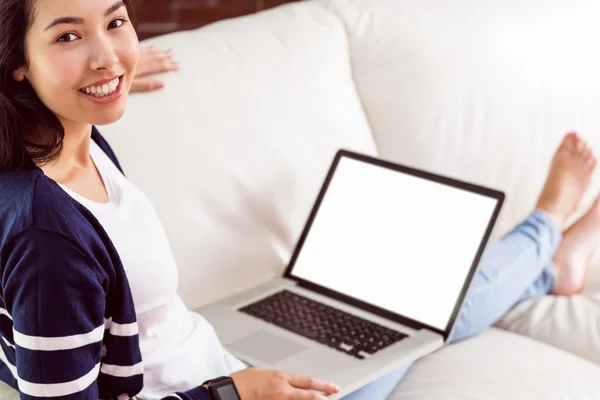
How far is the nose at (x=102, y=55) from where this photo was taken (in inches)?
Answer: 38.8

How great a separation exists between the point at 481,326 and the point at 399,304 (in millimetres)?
171

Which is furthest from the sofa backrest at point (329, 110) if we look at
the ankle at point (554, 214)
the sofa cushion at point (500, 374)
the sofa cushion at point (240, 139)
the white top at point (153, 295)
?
the sofa cushion at point (500, 374)

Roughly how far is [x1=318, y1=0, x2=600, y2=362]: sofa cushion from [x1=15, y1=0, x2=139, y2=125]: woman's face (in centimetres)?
87

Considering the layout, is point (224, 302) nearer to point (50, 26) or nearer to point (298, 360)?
point (298, 360)

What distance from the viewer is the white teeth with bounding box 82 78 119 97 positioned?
1.00 metres

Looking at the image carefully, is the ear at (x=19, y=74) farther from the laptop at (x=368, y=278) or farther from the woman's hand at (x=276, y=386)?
the laptop at (x=368, y=278)

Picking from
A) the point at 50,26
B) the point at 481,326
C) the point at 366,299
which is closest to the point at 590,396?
the point at 481,326

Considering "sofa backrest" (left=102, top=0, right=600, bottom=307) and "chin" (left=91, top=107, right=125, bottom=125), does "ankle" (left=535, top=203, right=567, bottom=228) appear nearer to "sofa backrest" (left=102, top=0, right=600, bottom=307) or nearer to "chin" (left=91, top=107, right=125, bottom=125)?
"sofa backrest" (left=102, top=0, right=600, bottom=307)

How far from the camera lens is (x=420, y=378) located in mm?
1436

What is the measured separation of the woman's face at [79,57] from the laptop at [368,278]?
0.53 metres

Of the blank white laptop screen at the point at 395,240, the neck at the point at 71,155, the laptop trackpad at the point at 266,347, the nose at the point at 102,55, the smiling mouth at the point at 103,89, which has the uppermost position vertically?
the nose at the point at 102,55

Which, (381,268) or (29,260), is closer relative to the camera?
(29,260)

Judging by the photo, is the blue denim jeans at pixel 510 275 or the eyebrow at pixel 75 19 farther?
the blue denim jeans at pixel 510 275

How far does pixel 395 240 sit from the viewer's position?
1.56m
